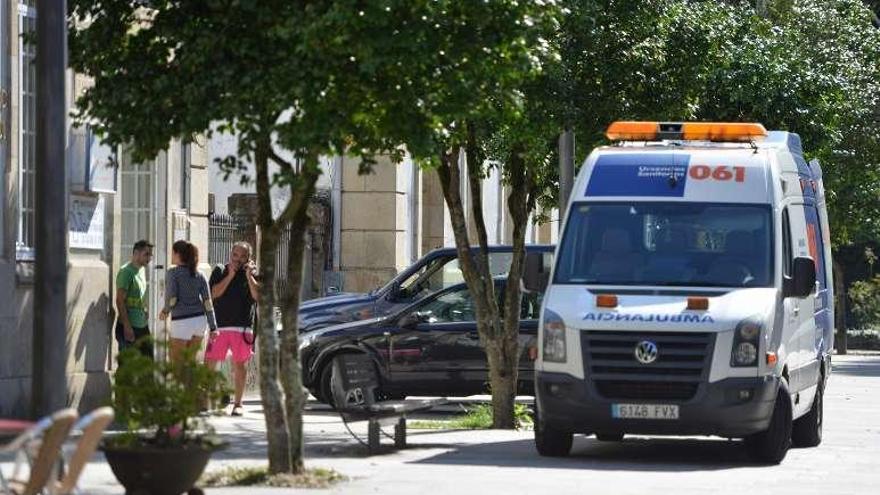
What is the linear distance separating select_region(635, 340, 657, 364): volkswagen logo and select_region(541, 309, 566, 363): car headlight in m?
0.59

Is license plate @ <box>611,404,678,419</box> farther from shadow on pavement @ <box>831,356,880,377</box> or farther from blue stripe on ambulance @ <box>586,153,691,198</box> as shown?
shadow on pavement @ <box>831,356,880,377</box>

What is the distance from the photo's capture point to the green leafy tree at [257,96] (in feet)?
40.9

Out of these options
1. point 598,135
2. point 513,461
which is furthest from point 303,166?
point 598,135

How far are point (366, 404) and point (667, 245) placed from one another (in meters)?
2.77

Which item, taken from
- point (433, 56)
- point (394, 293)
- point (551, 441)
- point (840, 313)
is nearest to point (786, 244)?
point (551, 441)

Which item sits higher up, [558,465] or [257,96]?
[257,96]

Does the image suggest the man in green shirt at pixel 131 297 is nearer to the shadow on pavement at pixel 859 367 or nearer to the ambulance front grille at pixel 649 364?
the ambulance front grille at pixel 649 364

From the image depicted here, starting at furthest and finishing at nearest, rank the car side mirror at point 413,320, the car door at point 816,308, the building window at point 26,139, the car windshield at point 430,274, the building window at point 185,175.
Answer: the car windshield at point 430,274, the car side mirror at point 413,320, the building window at point 185,175, the car door at point 816,308, the building window at point 26,139

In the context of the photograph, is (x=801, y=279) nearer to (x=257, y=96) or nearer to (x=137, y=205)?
(x=257, y=96)

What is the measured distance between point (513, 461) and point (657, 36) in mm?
6189

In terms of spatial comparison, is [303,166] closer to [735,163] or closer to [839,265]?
[735,163]

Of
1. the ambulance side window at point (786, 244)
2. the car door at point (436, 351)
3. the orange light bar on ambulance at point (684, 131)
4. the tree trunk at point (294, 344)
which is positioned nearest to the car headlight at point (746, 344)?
the ambulance side window at point (786, 244)

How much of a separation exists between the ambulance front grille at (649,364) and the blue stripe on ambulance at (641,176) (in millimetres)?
1475

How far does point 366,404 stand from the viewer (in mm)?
16844
